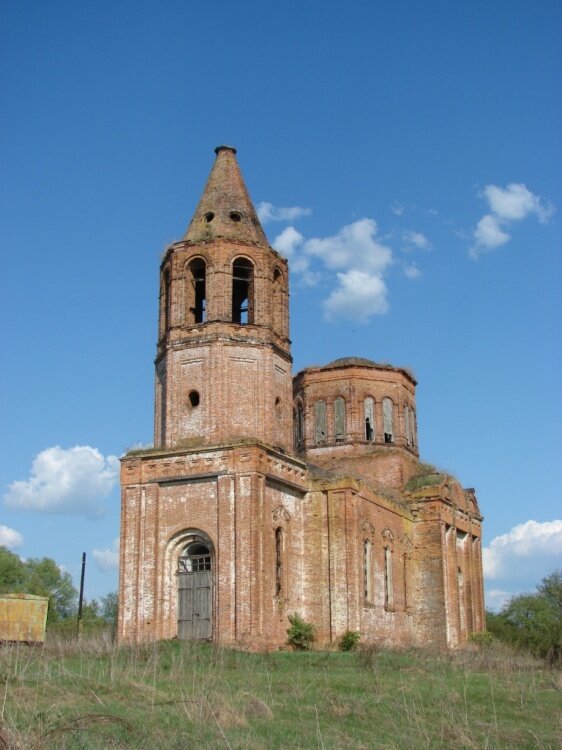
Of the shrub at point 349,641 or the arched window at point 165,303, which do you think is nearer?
the shrub at point 349,641

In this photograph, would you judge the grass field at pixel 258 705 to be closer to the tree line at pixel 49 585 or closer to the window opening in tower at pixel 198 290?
the window opening in tower at pixel 198 290

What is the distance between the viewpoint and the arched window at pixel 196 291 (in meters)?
25.9

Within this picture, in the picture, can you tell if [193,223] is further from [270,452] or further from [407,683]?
[407,683]

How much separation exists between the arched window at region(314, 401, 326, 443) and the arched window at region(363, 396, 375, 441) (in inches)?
62.3

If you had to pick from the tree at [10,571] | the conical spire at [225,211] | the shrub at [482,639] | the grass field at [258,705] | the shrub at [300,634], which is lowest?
the grass field at [258,705]

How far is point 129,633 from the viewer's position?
2278 centimetres

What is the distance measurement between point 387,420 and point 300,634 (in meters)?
12.7

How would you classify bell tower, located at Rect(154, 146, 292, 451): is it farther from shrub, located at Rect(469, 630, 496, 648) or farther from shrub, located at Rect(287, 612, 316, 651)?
shrub, located at Rect(469, 630, 496, 648)

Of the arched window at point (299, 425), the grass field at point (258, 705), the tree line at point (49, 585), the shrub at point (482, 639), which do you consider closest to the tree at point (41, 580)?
the tree line at point (49, 585)

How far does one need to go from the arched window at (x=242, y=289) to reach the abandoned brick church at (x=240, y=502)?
0.14 ft

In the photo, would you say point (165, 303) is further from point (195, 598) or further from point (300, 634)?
point (300, 634)

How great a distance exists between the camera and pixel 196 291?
2680 cm

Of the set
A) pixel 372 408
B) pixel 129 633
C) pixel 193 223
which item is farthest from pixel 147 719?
pixel 372 408

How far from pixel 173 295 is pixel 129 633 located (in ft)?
30.5
